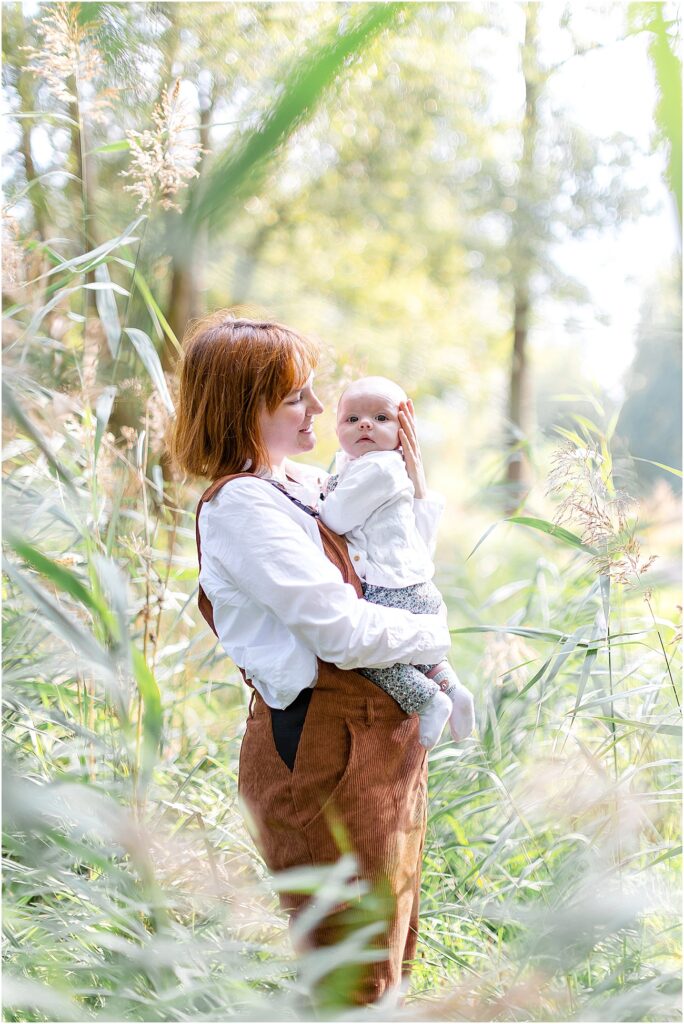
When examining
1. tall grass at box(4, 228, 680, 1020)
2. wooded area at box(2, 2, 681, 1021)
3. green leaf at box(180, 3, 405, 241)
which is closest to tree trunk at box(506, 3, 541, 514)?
wooded area at box(2, 2, 681, 1021)

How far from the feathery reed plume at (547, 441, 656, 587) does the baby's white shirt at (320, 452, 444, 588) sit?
0.26m

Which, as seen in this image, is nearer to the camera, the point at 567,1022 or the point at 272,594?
the point at 567,1022

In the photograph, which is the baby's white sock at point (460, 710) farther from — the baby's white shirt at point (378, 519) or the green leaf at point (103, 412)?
the green leaf at point (103, 412)

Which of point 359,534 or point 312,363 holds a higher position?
point 312,363

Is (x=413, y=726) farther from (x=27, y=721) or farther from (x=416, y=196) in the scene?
(x=416, y=196)

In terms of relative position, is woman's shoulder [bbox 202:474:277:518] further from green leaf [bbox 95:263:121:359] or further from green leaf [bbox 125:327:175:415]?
green leaf [bbox 95:263:121:359]

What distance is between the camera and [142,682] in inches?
32.7

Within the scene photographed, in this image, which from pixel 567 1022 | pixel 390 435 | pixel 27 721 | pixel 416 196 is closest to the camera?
pixel 567 1022

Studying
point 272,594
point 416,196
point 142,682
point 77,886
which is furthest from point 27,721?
point 416,196

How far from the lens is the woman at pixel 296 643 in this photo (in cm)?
126

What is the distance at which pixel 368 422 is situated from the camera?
1429 millimetres

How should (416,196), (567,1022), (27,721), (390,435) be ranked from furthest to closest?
(416,196)
(27,721)
(390,435)
(567,1022)

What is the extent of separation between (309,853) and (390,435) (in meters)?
0.66

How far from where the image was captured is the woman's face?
144 centimetres
